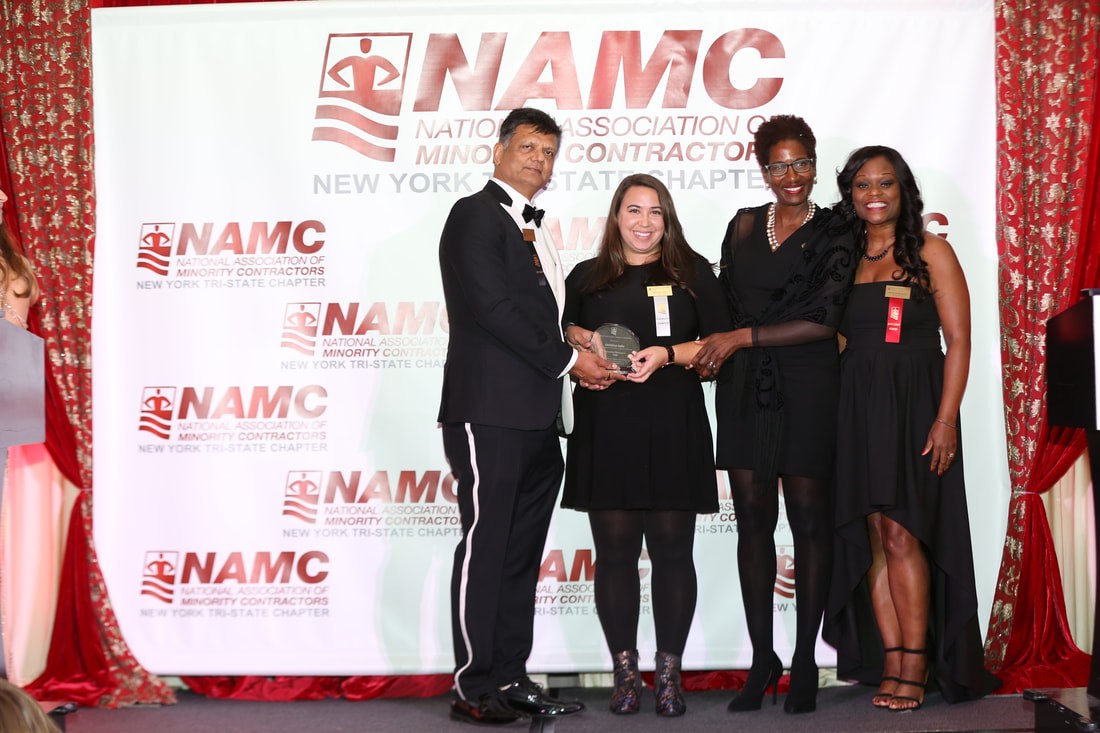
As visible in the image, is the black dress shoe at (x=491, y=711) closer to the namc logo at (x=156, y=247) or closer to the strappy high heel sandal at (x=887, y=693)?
the strappy high heel sandal at (x=887, y=693)

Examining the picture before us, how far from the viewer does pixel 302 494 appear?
3.94 meters

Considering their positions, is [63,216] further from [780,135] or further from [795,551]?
[795,551]

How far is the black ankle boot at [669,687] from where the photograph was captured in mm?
3455

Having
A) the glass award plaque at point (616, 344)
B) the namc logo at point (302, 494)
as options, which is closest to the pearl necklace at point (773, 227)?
the glass award plaque at point (616, 344)

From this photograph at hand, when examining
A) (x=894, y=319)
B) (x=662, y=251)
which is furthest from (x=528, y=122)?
(x=894, y=319)

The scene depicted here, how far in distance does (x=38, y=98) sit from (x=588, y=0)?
213 cm

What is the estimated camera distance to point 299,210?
3957 millimetres

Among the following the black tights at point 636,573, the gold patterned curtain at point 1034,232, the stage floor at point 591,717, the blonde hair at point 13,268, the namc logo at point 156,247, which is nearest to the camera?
the stage floor at point 591,717

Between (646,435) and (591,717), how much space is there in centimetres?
97

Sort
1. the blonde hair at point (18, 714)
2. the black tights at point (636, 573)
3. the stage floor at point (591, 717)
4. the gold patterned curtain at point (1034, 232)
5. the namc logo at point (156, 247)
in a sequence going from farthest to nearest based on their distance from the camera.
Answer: the namc logo at point (156, 247) < the gold patterned curtain at point (1034, 232) < the black tights at point (636, 573) < the stage floor at point (591, 717) < the blonde hair at point (18, 714)

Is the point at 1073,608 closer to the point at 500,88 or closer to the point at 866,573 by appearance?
the point at 866,573

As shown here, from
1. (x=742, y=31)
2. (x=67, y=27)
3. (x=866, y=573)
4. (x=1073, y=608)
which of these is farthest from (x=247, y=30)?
(x=1073, y=608)

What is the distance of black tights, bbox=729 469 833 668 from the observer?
344 centimetres

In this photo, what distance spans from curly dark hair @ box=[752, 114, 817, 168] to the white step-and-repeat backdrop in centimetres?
33
